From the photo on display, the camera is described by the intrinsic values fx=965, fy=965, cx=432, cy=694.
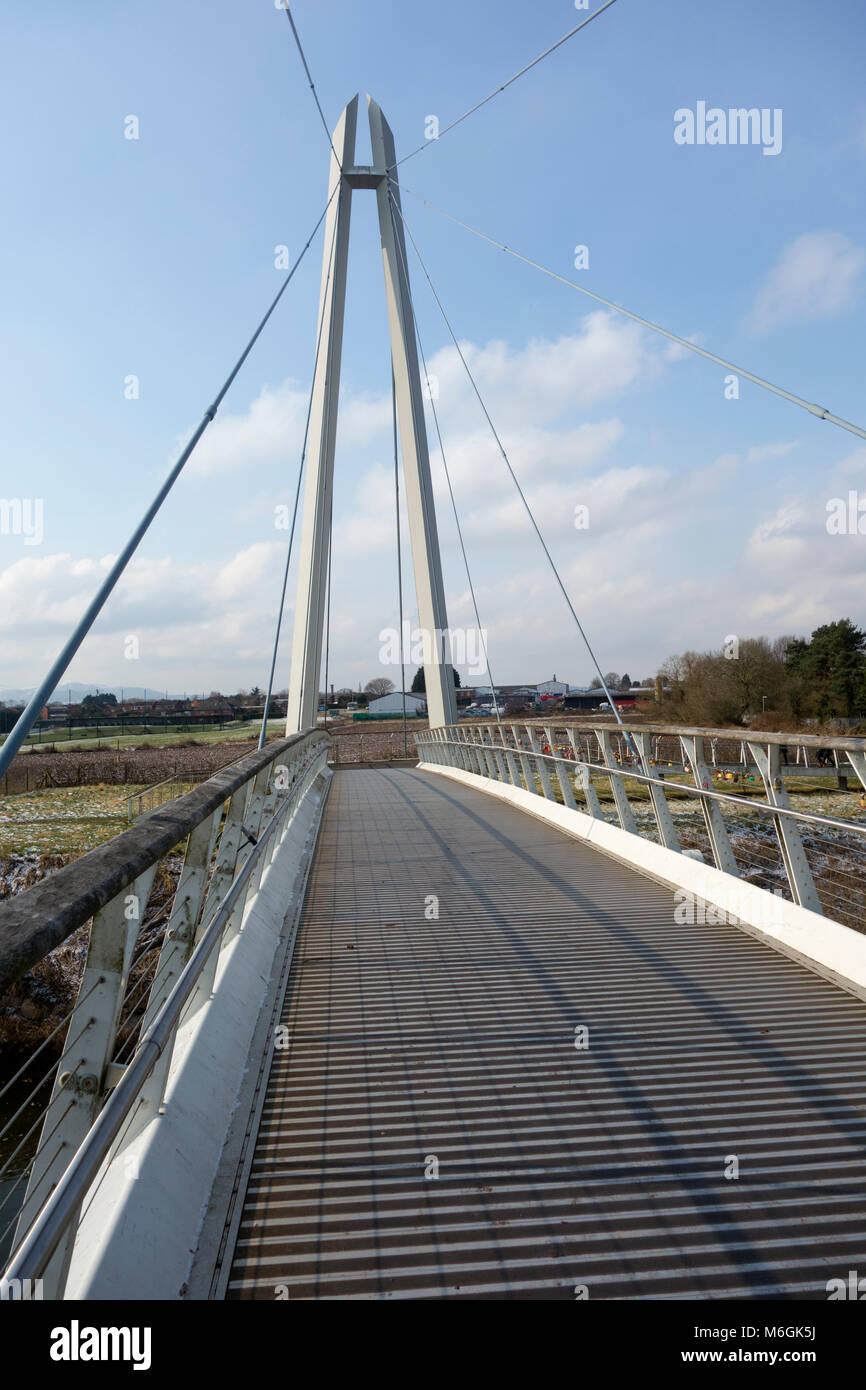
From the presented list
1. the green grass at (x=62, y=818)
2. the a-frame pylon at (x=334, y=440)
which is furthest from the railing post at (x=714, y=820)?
the a-frame pylon at (x=334, y=440)

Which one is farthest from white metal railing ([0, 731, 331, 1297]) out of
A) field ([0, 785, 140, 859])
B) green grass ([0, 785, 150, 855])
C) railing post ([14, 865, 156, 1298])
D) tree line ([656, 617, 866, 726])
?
tree line ([656, 617, 866, 726])

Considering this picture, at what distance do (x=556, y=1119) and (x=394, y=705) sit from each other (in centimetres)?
9974

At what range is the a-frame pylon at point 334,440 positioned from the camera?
2270 centimetres

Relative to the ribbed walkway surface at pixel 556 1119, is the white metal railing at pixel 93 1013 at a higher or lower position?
higher

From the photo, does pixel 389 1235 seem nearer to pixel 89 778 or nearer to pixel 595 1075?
pixel 595 1075

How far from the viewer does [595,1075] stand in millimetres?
3484

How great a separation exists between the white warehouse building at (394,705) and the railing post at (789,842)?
3570 inches

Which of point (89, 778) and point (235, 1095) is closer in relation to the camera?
point (235, 1095)

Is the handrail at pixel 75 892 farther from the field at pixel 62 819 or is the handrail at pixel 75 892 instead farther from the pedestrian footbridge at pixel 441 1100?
the field at pixel 62 819

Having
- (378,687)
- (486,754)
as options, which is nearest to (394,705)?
(378,687)

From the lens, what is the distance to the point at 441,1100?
330 cm

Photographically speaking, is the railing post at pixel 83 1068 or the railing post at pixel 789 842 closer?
the railing post at pixel 83 1068
